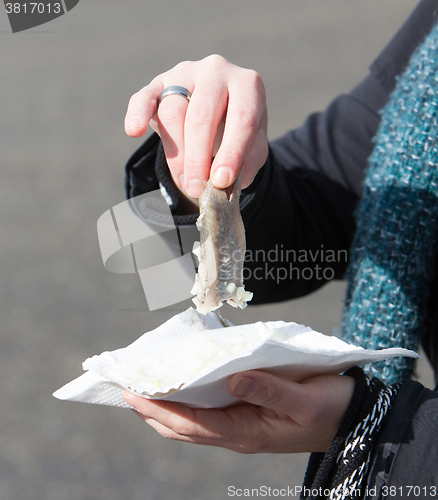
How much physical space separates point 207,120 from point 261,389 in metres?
0.67

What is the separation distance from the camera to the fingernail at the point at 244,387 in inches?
42.2

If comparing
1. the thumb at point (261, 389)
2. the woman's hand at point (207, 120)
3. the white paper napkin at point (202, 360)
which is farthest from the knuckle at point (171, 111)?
the thumb at point (261, 389)

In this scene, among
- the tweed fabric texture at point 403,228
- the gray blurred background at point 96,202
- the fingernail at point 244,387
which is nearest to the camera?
the fingernail at point 244,387

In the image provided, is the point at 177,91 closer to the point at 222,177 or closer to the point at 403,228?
the point at 222,177

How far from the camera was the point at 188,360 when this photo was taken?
1244 millimetres

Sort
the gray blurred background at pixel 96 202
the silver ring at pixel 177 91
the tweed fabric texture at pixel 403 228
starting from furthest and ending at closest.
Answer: the gray blurred background at pixel 96 202 < the tweed fabric texture at pixel 403 228 < the silver ring at pixel 177 91

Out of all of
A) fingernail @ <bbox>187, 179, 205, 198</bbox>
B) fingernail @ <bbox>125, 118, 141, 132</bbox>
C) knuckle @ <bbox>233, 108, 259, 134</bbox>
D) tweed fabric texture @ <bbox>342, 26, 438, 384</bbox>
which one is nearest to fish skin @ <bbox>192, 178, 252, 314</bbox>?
fingernail @ <bbox>187, 179, 205, 198</bbox>

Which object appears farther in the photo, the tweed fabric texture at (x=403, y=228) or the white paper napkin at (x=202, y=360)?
the tweed fabric texture at (x=403, y=228)

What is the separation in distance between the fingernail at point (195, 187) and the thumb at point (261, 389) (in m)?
0.45

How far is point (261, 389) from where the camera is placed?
42.8 inches

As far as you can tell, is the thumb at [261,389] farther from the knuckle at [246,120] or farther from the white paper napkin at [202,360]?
the knuckle at [246,120]

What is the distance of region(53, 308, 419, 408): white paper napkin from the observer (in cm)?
108

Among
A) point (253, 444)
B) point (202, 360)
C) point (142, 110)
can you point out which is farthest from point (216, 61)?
point (253, 444)

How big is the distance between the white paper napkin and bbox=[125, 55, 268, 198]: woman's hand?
406mm
